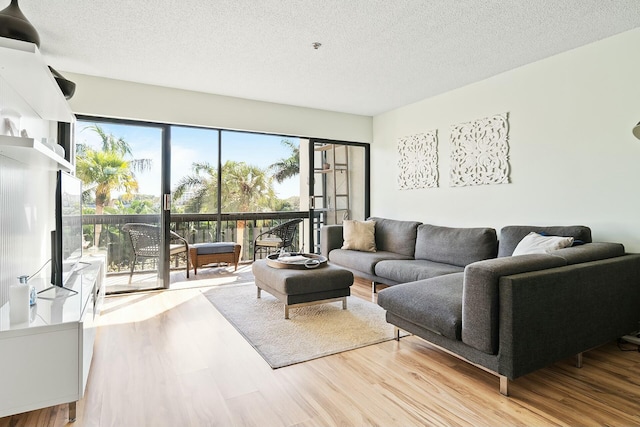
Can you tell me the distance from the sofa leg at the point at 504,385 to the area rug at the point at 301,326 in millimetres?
940

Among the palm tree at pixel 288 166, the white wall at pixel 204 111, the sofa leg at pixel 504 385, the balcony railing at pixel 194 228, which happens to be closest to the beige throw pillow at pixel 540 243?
the sofa leg at pixel 504 385

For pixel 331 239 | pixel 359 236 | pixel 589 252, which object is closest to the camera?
pixel 589 252

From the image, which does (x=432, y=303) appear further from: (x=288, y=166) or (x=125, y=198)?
(x=288, y=166)

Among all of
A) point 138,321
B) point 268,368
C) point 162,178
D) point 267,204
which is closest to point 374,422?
point 268,368

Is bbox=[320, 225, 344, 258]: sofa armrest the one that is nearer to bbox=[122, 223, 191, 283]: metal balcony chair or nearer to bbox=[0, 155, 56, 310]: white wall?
bbox=[122, 223, 191, 283]: metal balcony chair

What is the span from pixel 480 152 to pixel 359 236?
70.5 inches

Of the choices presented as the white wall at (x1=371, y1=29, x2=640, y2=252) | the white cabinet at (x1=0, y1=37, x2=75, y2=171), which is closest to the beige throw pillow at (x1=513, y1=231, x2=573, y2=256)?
the white wall at (x1=371, y1=29, x2=640, y2=252)

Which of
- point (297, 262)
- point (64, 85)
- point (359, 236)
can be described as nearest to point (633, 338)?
point (297, 262)

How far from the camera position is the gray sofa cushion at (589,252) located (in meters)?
2.28

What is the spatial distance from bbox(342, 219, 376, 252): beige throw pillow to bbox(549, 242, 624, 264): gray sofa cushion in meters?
2.49

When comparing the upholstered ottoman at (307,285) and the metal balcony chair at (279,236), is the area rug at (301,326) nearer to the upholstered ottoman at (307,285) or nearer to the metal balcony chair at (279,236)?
the upholstered ottoman at (307,285)

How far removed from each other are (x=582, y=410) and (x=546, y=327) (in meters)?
0.41

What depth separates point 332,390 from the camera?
6.64ft

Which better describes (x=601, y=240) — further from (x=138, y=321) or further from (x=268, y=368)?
(x=138, y=321)
